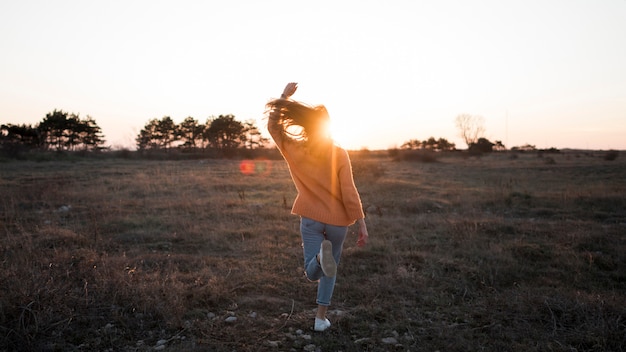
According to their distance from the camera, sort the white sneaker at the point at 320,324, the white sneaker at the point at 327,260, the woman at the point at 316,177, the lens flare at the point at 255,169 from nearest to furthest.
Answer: the white sneaker at the point at 327,260
the woman at the point at 316,177
the white sneaker at the point at 320,324
the lens flare at the point at 255,169

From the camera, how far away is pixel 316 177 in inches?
124

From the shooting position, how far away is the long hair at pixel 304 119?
3.03m

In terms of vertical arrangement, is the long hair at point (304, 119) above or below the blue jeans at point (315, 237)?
above

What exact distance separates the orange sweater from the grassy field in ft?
3.50

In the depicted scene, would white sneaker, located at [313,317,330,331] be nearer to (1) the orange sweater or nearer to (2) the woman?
(2) the woman

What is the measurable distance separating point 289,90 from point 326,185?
0.86m

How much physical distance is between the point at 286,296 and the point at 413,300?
4.47 ft

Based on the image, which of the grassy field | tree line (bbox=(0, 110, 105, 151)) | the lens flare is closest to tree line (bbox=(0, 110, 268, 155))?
tree line (bbox=(0, 110, 105, 151))

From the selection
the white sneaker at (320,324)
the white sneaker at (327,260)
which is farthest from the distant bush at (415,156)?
the white sneaker at (327,260)

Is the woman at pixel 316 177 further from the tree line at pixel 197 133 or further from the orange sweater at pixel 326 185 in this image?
the tree line at pixel 197 133

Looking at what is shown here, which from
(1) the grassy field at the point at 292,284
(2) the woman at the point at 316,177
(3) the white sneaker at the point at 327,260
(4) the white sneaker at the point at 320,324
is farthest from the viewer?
(4) the white sneaker at the point at 320,324

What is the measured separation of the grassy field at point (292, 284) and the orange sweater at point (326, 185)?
3.50 ft

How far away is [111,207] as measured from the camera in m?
9.63

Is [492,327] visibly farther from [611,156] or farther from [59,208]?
[611,156]
